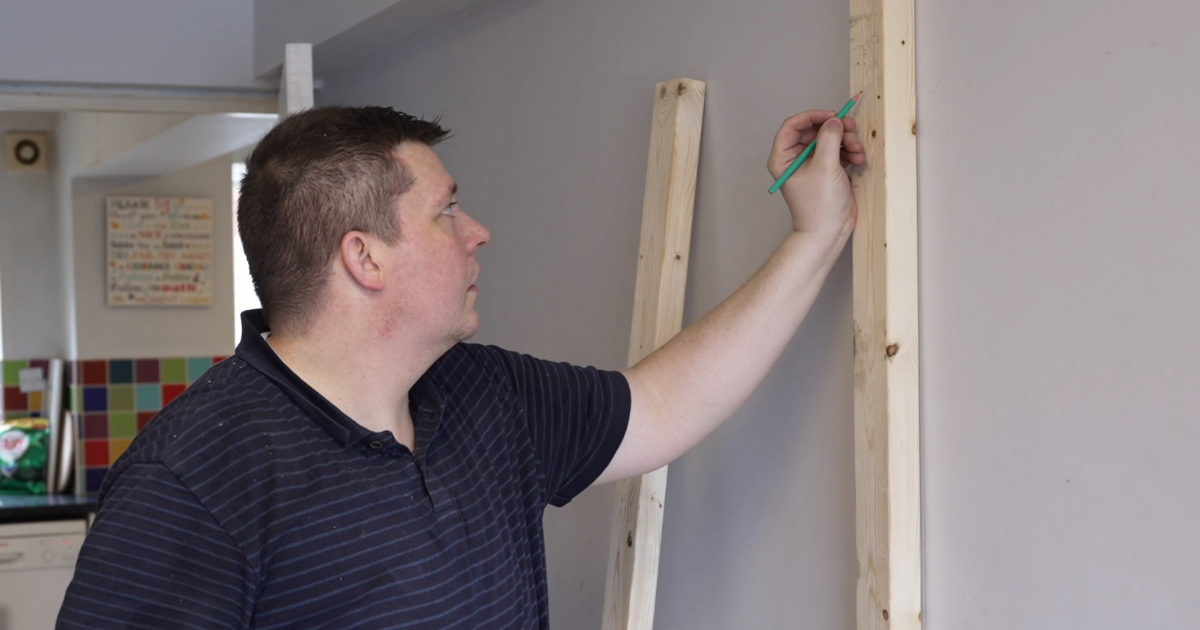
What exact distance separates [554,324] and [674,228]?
19.8 inches

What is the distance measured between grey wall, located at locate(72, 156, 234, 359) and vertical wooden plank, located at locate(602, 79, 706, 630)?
343 centimetres

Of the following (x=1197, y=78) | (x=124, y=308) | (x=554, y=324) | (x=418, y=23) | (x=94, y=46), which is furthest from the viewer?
(x=124, y=308)

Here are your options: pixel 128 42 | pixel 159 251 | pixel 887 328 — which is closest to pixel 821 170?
pixel 887 328

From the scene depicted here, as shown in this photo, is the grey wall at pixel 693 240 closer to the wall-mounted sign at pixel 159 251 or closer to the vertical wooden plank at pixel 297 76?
the vertical wooden plank at pixel 297 76

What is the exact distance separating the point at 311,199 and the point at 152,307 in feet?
11.9

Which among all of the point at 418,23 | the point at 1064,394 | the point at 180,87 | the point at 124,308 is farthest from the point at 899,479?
the point at 124,308

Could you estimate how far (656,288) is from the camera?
1624mm

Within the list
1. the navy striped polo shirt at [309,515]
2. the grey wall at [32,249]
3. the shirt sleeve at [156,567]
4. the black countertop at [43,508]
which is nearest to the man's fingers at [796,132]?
the navy striped polo shirt at [309,515]

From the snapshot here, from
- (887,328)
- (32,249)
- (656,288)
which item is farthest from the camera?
(32,249)

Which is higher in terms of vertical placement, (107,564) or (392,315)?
(392,315)

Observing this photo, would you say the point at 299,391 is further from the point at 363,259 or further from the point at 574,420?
the point at 574,420

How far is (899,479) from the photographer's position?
128cm

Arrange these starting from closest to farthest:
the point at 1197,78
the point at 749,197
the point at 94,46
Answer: the point at 1197,78
the point at 749,197
the point at 94,46

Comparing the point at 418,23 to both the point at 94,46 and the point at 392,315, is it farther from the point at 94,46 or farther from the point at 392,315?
the point at 392,315
